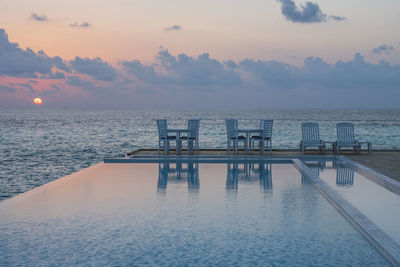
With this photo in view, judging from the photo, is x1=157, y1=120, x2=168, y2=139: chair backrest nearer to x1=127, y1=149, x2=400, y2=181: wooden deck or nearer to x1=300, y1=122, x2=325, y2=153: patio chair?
A: x1=127, y1=149, x2=400, y2=181: wooden deck

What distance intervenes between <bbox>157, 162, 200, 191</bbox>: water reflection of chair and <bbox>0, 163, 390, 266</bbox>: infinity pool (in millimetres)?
76

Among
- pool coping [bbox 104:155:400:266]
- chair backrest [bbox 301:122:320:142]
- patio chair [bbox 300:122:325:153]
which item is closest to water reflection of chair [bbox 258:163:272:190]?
pool coping [bbox 104:155:400:266]

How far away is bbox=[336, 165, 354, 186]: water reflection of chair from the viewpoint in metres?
8.27

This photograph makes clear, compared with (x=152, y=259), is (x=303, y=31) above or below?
above

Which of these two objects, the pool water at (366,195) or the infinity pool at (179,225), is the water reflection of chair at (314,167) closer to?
the pool water at (366,195)

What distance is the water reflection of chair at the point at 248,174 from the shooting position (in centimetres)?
843

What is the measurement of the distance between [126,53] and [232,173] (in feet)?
60.7

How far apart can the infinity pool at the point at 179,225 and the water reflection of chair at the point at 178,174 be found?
8 cm

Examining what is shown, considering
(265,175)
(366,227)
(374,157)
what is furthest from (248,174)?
(366,227)

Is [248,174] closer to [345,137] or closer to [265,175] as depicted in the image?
[265,175]

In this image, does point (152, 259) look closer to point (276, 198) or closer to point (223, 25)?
point (276, 198)

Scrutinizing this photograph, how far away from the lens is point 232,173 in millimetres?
9695

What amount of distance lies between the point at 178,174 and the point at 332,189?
3.51m

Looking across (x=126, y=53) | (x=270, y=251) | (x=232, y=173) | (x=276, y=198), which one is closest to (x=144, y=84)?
(x=126, y=53)
